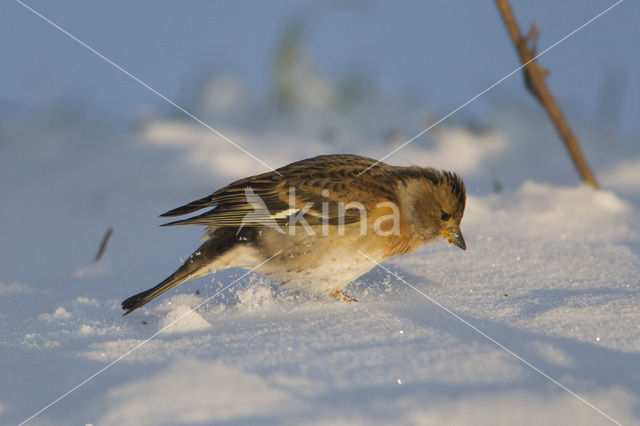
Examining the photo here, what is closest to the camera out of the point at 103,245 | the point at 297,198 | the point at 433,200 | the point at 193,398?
the point at 193,398

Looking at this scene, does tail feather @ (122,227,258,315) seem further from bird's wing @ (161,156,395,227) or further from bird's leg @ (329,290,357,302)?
bird's leg @ (329,290,357,302)

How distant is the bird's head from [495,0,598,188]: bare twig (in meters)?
1.74

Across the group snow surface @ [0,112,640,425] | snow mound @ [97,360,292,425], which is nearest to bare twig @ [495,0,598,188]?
snow surface @ [0,112,640,425]

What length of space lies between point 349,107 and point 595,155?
2628 millimetres

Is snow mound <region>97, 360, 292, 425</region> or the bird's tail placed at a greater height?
the bird's tail

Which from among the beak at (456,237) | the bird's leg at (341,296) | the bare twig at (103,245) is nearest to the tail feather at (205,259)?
A: the bird's leg at (341,296)

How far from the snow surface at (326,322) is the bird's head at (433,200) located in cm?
26

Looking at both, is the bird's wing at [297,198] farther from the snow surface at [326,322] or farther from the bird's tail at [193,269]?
the snow surface at [326,322]

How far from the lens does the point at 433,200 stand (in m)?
4.82

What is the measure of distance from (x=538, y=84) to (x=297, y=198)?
112 inches

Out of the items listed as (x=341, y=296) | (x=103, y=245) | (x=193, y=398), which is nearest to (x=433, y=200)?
(x=341, y=296)

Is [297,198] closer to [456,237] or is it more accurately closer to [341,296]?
[341,296]

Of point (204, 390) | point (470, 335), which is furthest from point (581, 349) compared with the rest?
point (204, 390)

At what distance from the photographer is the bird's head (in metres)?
4.79
